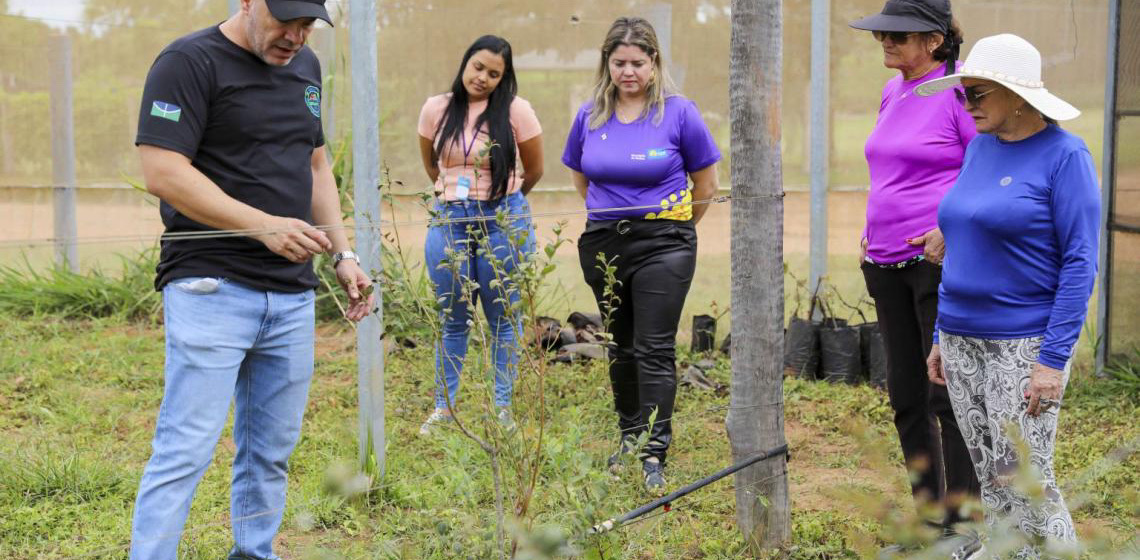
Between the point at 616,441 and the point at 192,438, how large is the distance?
2.22 m

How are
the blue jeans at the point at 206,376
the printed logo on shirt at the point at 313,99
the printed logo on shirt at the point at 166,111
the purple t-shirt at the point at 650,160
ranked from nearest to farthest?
the printed logo on shirt at the point at 166,111 < the blue jeans at the point at 206,376 < the printed logo on shirt at the point at 313,99 < the purple t-shirt at the point at 650,160

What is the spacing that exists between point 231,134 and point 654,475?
2.09 metres

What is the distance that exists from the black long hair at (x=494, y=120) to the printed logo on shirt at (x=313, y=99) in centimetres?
195

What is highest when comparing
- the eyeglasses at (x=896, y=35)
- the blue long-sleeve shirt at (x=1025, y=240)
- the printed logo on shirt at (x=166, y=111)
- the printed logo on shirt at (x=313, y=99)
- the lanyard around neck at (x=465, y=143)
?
the eyeglasses at (x=896, y=35)

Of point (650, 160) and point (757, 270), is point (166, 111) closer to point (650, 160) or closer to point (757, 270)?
point (757, 270)

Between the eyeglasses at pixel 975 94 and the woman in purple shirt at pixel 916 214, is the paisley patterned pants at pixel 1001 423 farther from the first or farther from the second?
the eyeglasses at pixel 975 94

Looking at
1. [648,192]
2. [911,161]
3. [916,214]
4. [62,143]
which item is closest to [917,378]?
[916,214]

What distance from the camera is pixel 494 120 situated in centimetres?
526

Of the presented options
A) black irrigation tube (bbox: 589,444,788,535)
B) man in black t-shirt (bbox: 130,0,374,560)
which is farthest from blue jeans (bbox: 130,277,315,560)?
black irrigation tube (bbox: 589,444,788,535)

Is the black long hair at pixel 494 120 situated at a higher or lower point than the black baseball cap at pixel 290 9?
lower

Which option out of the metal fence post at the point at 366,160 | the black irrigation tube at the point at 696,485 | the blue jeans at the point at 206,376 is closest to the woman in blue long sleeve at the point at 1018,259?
the black irrigation tube at the point at 696,485

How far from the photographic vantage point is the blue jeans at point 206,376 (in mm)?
2938

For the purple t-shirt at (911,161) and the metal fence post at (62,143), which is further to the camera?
the metal fence post at (62,143)

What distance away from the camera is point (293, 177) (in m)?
3.12
